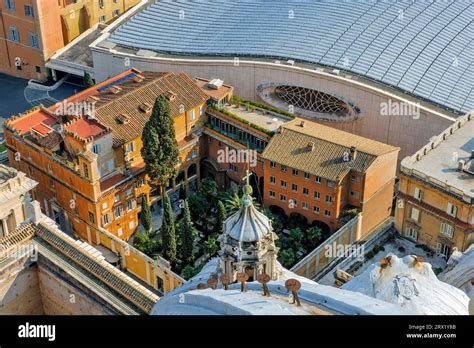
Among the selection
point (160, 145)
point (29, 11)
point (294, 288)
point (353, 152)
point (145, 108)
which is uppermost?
point (294, 288)

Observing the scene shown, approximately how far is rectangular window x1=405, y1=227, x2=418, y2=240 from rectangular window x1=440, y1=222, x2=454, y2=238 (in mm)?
3157

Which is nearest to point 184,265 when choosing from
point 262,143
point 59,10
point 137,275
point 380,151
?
point 137,275

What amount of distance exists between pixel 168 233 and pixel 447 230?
26893 millimetres

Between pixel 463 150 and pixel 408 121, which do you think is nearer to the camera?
pixel 463 150

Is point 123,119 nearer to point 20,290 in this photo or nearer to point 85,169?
point 85,169

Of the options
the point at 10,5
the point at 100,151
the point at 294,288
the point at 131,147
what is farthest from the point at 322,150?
the point at 10,5

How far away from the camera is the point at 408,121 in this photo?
3612 inches

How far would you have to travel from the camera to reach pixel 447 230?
77000mm

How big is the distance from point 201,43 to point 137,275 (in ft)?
113

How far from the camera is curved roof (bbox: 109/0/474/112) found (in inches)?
3735

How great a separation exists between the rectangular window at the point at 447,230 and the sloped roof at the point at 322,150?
33.2ft

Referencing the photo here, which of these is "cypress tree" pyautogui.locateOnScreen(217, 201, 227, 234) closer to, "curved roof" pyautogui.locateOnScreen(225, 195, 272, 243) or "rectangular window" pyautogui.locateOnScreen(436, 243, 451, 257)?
"rectangular window" pyautogui.locateOnScreen(436, 243, 451, 257)

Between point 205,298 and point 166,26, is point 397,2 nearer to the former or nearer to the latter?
point 166,26

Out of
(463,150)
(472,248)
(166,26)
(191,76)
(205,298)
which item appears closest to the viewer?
(205,298)
